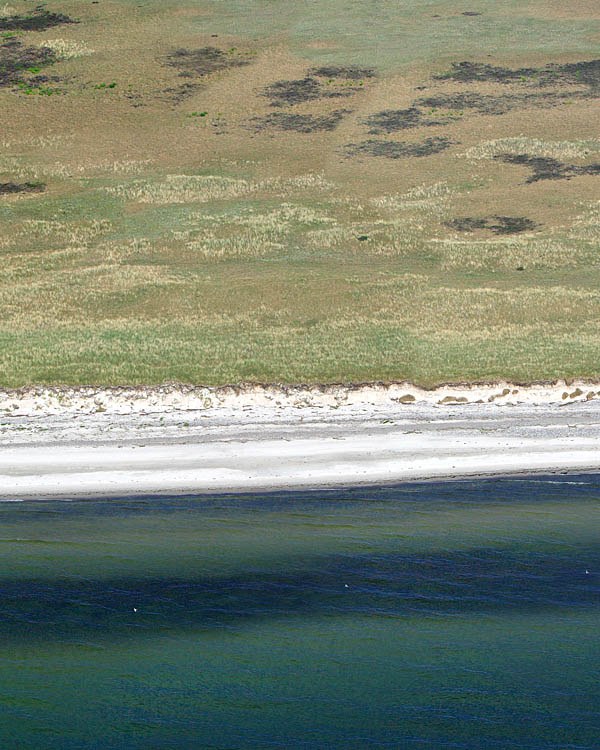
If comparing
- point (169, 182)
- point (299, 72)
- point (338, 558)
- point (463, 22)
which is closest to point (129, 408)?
point (338, 558)

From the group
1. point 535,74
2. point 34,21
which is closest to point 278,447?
point 535,74

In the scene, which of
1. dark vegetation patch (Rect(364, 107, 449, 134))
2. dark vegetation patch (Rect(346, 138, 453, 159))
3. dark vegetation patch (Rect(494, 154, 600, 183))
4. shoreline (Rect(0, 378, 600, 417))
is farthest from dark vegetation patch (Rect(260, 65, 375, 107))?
shoreline (Rect(0, 378, 600, 417))

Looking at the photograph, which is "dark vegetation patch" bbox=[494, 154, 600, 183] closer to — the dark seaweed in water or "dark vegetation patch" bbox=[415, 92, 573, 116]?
"dark vegetation patch" bbox=[415, 92, 573, 116]

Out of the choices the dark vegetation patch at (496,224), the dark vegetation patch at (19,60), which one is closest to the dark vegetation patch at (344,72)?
the dark vegetation patch at (19,60)

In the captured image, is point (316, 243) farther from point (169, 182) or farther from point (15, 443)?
point (15, 443)

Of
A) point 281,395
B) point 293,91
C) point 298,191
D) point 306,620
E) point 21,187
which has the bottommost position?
point 281,395

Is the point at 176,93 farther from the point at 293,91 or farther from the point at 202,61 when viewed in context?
the point at 293,91

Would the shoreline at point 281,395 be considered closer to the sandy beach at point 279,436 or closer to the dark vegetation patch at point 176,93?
the sandy beach at point 279,436
